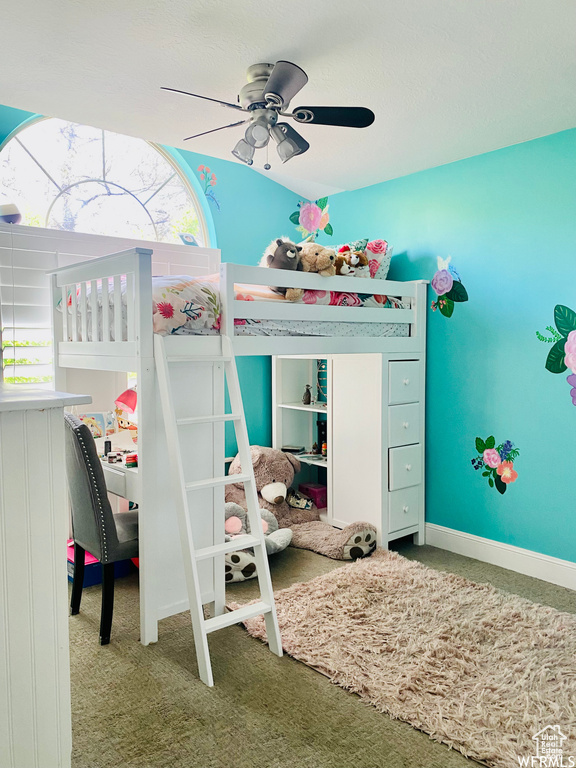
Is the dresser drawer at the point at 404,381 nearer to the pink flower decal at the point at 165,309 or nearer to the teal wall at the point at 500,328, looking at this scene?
the teal wall at the point at 500,328

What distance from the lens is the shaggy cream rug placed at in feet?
6.09

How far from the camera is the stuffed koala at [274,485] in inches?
148

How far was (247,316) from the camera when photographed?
2701 millimetres

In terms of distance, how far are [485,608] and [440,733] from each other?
3.07 feet

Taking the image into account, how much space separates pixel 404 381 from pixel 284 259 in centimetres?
108

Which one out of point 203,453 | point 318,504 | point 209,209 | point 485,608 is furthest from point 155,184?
point 485,608

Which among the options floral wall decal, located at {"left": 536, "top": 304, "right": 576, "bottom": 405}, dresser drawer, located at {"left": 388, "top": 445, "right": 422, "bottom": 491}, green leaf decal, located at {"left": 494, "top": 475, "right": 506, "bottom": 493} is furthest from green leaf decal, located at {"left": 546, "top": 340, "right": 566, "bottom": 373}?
dresser drawer, located at {"left": 388, "top": 445, "right": 422, "bottom": 491}

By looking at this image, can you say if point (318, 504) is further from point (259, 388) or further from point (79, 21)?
point (79, 21)

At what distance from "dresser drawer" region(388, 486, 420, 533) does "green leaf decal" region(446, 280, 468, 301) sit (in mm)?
1157

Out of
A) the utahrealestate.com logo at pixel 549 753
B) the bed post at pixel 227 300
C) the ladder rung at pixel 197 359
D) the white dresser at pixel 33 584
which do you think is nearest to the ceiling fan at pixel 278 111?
the bed post at pixel 227 300

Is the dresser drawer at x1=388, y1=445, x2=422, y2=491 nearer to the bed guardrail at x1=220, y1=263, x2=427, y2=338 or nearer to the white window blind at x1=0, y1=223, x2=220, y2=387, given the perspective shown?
the bed guardrail at x1=220, y1=263, x2=427, y2=338

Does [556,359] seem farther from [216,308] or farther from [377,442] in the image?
[216,308]

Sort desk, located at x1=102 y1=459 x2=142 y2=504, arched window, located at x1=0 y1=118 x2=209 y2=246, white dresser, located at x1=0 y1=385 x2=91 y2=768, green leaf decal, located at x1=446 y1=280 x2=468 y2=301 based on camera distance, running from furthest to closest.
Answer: green leaf decal, located at x1=446 y1=280 x2=468 y2=301, arched window, located at x1=0 y1=118 x2=209 y2=246, desk, located at x1=102 y1=459 x2=142 y2=504, white dresser, located at x1=0 y1=385 x2=91 y2=768

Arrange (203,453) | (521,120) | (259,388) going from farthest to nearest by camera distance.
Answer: (259,388), (521,120), (203,453)
